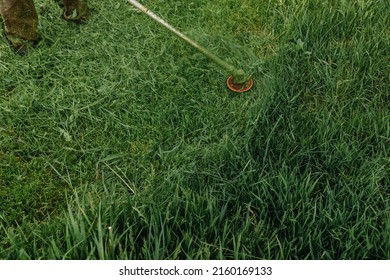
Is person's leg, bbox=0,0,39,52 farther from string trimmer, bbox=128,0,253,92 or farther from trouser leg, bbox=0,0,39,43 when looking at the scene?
string trimmer, bbox=128,0,253,92

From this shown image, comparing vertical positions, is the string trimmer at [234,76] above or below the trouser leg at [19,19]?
below

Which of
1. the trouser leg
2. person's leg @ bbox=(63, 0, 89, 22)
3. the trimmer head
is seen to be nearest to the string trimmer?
the trimmer head

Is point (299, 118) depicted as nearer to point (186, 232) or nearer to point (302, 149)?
point (302, 149)

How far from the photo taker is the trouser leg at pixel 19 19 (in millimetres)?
3340

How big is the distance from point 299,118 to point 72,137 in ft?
4.69

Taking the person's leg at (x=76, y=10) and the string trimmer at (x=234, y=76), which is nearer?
the string trimmer at (x=234, y=76)

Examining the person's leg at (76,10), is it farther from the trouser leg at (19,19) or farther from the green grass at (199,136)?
the trouser leg at (19,19)

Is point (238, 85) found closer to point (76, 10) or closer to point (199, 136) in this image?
point (199, 136)

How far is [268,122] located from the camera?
278 centimetres

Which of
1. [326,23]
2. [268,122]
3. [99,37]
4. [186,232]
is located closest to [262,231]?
[186,232]

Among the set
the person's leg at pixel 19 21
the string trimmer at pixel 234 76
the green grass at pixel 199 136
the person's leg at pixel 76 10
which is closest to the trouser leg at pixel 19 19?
the person's leg at pixel 19 21

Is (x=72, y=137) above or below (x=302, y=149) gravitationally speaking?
below

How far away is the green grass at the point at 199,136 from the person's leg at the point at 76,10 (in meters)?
0.08

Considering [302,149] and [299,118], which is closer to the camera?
[302,149]
